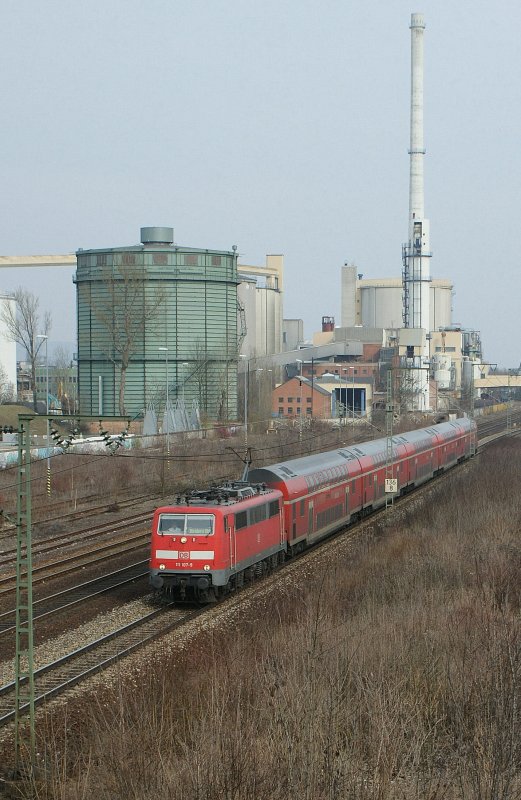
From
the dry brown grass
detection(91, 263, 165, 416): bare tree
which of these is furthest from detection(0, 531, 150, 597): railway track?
detection(91, 263, 165, 416): bare tree

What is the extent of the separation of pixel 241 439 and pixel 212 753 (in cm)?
6733

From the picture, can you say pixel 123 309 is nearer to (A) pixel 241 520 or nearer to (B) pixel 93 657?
(A) pixel 241 520

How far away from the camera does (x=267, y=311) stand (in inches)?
6580

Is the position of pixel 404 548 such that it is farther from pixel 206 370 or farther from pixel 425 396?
pixel 425 396

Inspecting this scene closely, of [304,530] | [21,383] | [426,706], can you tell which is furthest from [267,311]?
[426,706]

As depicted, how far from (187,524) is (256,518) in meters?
3.36

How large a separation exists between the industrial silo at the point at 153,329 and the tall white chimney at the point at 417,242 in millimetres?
39434

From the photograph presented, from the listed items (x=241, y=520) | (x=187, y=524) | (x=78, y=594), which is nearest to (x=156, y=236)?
(x=78, y=594)

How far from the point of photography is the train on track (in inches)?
1029

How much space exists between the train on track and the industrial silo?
4471cm

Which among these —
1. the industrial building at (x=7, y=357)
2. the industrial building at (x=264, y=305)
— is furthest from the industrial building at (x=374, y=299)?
the industrial building at (x=7, y=357)

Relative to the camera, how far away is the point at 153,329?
9338 cm

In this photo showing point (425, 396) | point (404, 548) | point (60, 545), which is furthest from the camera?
point (425, 396)

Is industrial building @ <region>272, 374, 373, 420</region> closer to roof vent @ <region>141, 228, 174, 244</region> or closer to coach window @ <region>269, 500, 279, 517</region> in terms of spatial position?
roof vent @ <region>141, 228, 174, 244</region>
